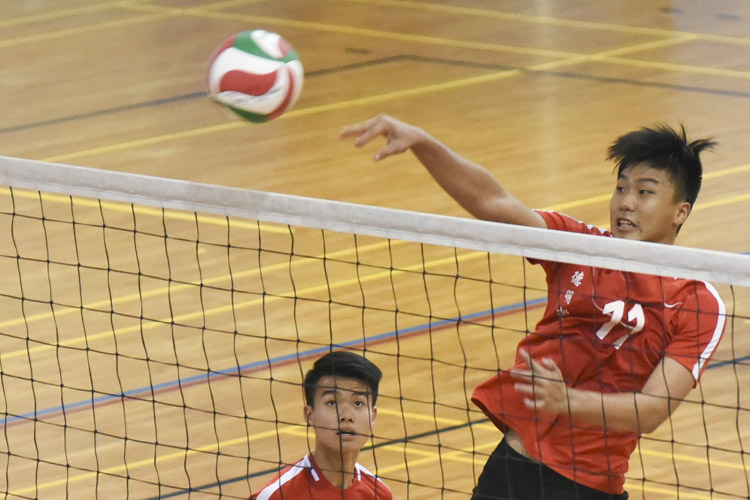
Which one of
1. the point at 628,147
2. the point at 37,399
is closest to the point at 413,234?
the point at 628,147

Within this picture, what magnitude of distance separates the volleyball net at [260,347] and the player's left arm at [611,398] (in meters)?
0.30

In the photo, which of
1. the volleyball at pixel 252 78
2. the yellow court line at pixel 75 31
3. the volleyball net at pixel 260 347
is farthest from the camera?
the yellow court line at pixel 75 31

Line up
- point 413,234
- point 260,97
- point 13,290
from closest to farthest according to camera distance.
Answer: point 413,234
point 260,97
point 13,290

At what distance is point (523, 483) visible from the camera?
4.38 metres

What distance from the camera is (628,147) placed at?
4.47 m

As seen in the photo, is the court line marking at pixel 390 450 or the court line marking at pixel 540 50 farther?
the court line marking at pixel 540 50

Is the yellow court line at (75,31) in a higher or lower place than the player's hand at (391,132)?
lower

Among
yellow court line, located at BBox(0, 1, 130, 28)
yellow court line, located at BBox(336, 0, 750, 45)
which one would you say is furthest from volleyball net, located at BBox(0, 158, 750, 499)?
yellow court line, located at BBox(0, 1, 130, 28)

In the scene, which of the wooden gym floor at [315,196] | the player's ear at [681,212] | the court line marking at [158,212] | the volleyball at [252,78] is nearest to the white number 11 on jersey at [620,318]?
the player's ear at [681,212]

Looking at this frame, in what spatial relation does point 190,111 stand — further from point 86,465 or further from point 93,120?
point 86,465

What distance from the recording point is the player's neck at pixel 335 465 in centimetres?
462

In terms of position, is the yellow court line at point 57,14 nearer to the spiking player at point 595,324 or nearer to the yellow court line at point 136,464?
the yellow court line at point 136,464

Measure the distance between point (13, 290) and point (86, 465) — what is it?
2293 mm

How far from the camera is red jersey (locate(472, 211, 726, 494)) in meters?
4.26
